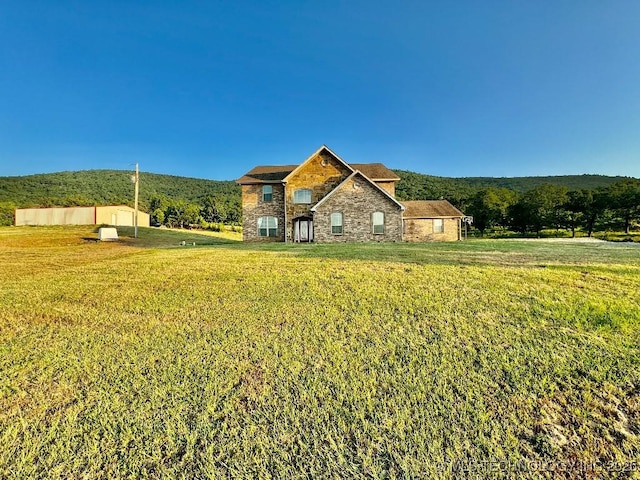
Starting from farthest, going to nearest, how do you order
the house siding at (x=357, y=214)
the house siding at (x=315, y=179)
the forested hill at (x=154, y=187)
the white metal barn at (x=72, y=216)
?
the forested hill at (x=154, y=187) → the white metal barn at (x=72, y=216) → the house siding at (x=315, y=179) → the house siding at (x=357, y=214)

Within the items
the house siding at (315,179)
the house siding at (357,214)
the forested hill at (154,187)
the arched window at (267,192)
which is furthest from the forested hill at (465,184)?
the arched window at (267,192)

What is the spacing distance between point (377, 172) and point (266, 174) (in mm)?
8400

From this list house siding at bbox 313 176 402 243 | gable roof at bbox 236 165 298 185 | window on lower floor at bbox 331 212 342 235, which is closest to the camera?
house siding at bbox 313 176 402 243

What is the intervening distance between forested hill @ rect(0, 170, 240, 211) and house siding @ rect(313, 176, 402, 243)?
5525cm

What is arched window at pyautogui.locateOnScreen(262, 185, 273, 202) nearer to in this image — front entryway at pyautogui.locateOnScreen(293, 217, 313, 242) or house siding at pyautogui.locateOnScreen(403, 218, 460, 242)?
front entryway at pyautogui.locateOnScreen(293, 217, 313, 242)

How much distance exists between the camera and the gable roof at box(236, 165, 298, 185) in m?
23.8

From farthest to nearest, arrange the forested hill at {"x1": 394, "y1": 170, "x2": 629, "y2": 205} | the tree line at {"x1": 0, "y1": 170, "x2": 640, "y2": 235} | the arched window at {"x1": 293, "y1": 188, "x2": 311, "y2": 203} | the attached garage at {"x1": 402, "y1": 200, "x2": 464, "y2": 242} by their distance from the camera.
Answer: the forested hill at {"x1": 394, "y1": 170, "x2": 629, "y2": 205} → the tree line at {"x1": 0, "y1": 170, "x2": 640, "y2": 235} → the attached garage at {"x1": 402, "y1": 200, "x2": 464, "y2": 242} → the arched window at {"x1": 293, "y1": 188, "x2": 311, "y2": 203}

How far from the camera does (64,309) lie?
5.44 meters

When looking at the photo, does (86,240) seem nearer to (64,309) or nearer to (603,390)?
(64,309)

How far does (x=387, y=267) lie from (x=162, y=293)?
17.4ft

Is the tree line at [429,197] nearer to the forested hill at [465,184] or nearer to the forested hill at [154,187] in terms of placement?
the forested hill at [154,187]

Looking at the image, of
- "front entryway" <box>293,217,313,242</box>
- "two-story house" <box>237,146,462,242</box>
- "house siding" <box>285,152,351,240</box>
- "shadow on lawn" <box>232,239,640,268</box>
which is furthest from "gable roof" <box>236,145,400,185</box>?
"shadow on lawn" <box>232,239,640,268</box>

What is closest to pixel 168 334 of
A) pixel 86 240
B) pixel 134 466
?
pixel 134 466

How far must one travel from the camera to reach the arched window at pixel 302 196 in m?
23.3
